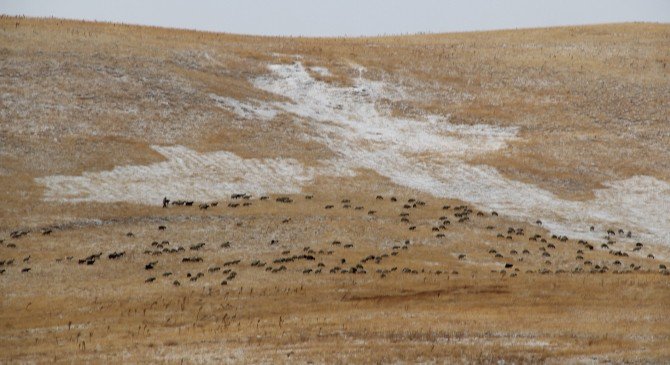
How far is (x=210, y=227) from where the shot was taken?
185 feet

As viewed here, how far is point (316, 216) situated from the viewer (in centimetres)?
5934

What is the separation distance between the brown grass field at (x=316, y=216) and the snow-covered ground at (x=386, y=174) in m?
0.55

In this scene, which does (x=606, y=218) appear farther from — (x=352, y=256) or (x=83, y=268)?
(x=83, y=268)

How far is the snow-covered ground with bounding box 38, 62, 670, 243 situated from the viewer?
211ft

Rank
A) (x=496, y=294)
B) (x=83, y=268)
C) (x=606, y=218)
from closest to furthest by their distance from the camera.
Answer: (x=496, y=294) → (x=83, y=268) → (x=606, y=218)

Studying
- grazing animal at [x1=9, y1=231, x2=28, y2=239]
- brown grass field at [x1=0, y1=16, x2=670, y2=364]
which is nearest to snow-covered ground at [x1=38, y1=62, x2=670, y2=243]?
brown grass field at [x1=0, y1=16, x2=670, y2=364]

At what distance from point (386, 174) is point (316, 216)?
15.7 m

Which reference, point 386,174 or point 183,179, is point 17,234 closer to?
point 183,179

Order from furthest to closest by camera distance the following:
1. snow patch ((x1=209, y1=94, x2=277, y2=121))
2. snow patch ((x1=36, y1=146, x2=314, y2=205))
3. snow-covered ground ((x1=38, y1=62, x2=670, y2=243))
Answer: snow patch ((x1=209, y1=94, x2=277, y2=121))
snow-covered ground ((x1=38, y1=62, x2=670, y2=243))
snow patch ((x1=36, y1=146, x2=314, y2=205))

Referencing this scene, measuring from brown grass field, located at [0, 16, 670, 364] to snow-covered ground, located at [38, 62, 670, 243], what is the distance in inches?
21.8

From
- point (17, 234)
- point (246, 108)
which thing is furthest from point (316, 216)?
point (246, 108)

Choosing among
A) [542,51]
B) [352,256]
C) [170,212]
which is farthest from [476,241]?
[542,51]

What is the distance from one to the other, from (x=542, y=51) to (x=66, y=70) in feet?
185

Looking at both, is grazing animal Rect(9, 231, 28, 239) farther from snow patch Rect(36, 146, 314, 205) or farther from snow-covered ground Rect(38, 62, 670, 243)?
snow-covered ground Rect(38, 62, 670, 243)
